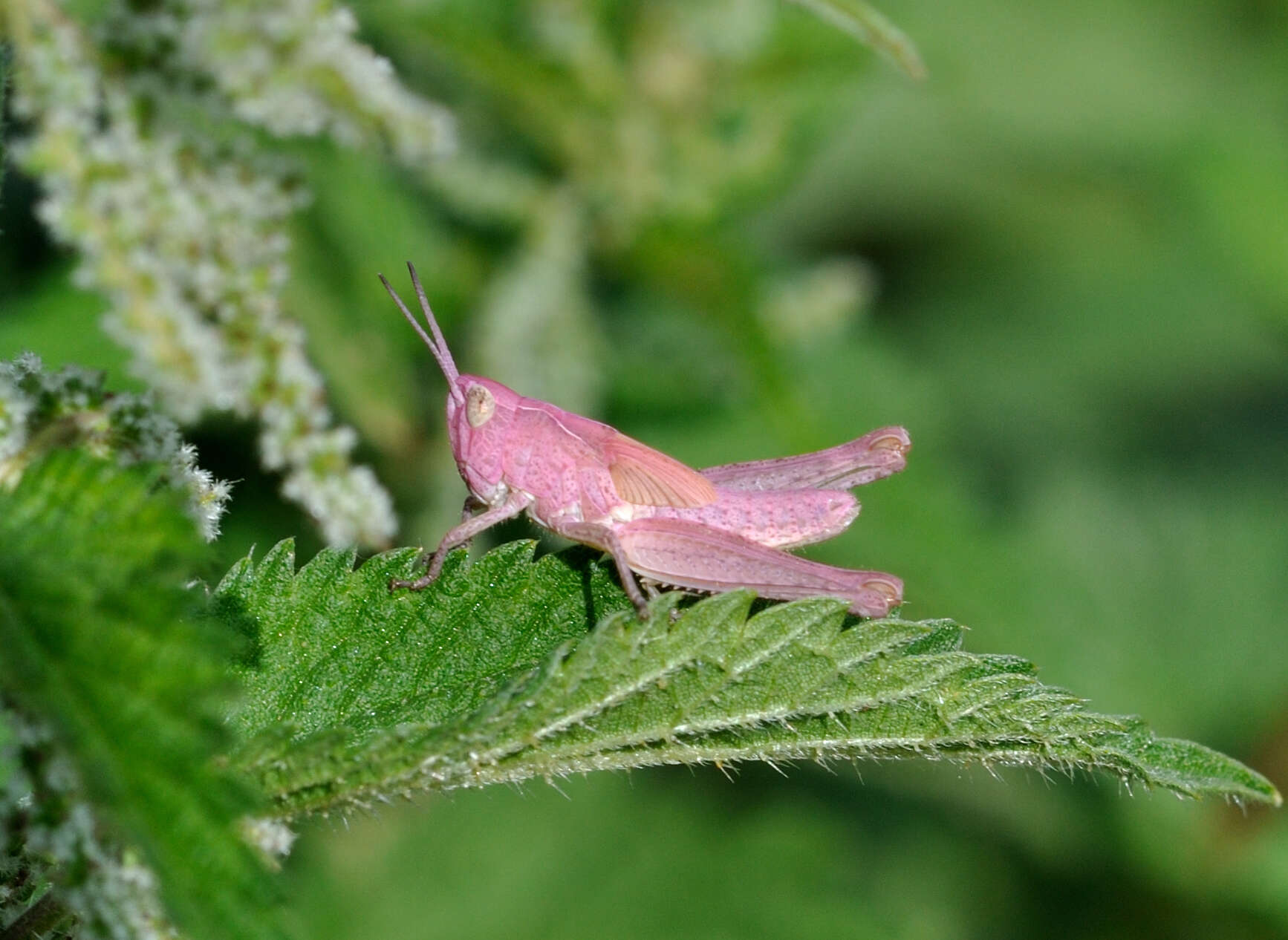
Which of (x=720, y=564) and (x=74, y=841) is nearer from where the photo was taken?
(x=74, y=841)

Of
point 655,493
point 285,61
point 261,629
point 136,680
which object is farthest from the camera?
point 655,493

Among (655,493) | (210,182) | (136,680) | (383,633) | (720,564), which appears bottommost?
(720,564)

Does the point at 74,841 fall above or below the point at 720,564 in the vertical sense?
above

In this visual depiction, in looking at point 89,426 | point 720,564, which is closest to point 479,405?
point 720,564

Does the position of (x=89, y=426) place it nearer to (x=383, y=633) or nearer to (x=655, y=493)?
(x=383, y=633)

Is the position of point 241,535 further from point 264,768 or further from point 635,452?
point 264,768

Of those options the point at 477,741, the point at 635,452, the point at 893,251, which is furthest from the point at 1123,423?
the point at 477,741

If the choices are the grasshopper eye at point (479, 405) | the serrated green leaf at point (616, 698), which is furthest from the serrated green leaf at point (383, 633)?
the grasshopper eye at point (479, 405)

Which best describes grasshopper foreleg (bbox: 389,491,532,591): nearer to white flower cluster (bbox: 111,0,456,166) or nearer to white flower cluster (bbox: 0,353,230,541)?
white flower cluster (bbox: 0,353,230,541)
